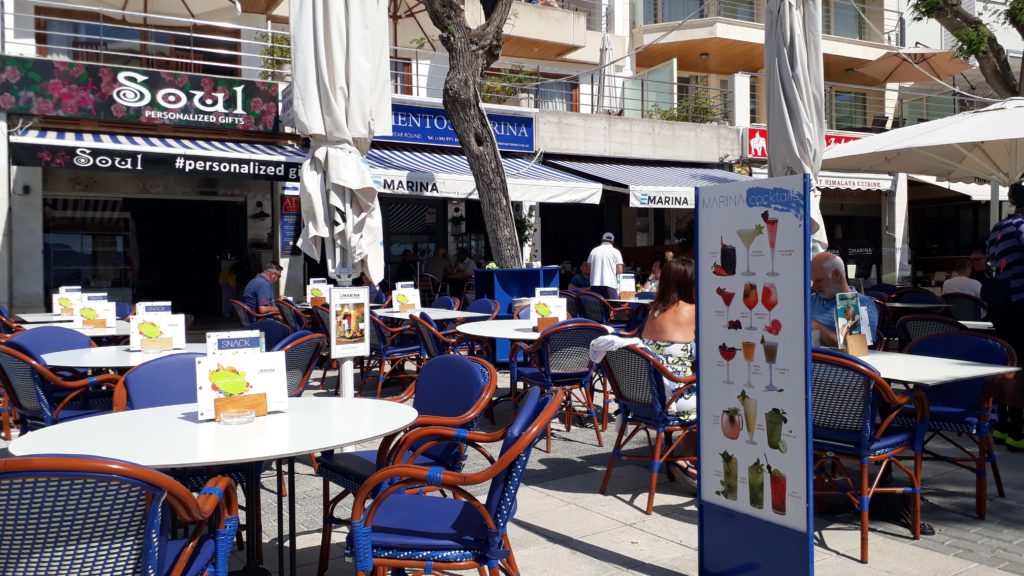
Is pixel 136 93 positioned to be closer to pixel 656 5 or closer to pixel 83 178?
pixel 83 178

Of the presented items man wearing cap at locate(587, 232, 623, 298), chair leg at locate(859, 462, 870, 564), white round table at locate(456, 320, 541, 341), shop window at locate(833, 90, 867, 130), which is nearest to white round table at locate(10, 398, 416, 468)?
chair leg at locate(859, 462, 870, 564)

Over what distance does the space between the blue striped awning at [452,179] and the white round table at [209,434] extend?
8.71 meters

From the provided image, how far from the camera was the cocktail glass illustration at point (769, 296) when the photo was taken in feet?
9.98

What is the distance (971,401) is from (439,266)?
37.2 ft

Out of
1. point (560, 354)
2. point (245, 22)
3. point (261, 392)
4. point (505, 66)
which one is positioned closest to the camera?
point (261, 392)

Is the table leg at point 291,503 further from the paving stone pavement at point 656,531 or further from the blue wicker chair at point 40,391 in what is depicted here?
the blue wicker chair at point 40,391

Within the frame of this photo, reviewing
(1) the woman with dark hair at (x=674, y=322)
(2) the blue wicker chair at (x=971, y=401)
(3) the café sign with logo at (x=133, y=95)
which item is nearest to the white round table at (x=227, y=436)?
(1) the woman with dark hair at (x=674, y=322)

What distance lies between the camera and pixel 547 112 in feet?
51.3

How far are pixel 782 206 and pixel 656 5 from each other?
18.9 m

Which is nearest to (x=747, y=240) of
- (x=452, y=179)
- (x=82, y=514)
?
(x=82, y=514)

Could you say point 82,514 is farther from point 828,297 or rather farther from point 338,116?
point 338,116

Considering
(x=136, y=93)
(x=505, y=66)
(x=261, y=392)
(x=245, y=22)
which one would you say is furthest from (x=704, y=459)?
(x=505, y=66)

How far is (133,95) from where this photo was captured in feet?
39.1

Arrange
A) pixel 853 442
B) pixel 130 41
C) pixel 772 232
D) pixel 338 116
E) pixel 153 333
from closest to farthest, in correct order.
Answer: pixel 772 232
pixel 853 442
pixel 153 333
pixel 338 116
pixel 130 41
